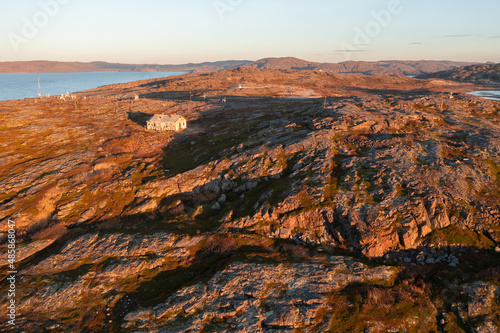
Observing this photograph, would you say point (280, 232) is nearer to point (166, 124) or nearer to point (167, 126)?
point (167, 126)

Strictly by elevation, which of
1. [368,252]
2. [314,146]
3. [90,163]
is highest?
[314,146]

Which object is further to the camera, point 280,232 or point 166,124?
point 166,124

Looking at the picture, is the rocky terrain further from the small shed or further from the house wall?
the small shed

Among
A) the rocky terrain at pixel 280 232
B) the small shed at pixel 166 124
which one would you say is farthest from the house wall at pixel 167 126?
the rocky terrain at pixel 280 232

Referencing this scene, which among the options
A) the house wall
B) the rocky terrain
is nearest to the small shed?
the house wall

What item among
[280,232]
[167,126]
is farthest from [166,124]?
[280,232]

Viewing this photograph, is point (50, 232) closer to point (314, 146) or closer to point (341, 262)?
point (341, 262)

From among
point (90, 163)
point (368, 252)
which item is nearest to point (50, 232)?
point (90, 163)
